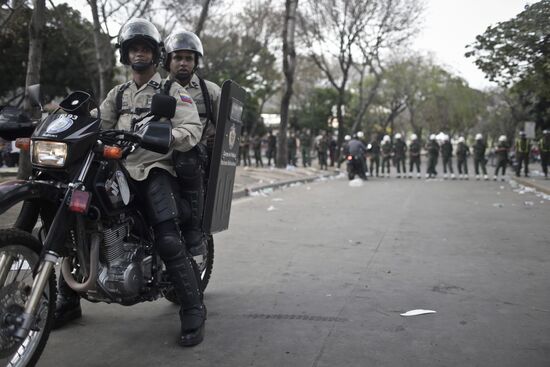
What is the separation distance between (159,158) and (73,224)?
67 centimetres

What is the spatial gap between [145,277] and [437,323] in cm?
190

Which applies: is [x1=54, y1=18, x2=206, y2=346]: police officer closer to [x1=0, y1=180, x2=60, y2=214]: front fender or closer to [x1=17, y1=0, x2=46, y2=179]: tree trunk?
[x1=0, y1=180, x2=60, y2=214]: front fender

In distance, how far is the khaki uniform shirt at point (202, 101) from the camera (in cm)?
432

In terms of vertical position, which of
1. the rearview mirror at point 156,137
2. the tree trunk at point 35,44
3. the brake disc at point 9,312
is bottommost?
the brake disc at point 9,312

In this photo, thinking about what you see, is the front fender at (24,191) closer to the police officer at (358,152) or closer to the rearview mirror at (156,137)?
the rearview mirror at (156,137)

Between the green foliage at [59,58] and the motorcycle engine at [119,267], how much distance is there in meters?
21.7

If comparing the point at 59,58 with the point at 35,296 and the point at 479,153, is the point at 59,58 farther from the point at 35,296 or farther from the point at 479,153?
the point at 35,296

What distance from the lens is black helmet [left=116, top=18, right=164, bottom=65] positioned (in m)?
3.66

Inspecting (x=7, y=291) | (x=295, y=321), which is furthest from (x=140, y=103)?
(x=295, y=321)

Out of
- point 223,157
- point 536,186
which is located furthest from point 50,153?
point 536,186

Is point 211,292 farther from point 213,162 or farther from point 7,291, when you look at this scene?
point 7,291

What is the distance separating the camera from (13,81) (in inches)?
1063

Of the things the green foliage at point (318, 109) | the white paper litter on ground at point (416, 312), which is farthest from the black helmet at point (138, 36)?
the green foliage at point (318, 109)

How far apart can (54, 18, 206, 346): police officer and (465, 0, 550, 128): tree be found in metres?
8.69
